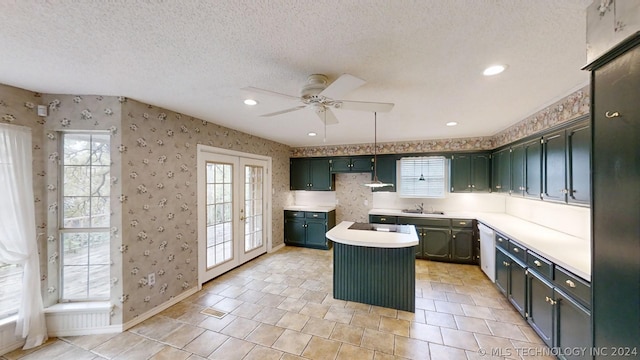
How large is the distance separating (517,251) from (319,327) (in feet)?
7.68

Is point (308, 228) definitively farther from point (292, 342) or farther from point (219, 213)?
point (292, 342)

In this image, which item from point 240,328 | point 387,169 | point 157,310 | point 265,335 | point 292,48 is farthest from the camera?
point 387,169

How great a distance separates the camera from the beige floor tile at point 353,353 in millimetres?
2049

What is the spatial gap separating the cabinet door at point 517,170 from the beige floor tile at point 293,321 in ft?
11.0

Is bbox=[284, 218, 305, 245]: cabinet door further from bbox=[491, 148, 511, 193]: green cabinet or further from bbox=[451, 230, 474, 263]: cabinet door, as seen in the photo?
bbox=[491, 148, 511, 193]: green cabinet

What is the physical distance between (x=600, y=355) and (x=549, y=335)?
1.36 metres

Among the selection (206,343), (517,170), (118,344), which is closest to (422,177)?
(517,170)

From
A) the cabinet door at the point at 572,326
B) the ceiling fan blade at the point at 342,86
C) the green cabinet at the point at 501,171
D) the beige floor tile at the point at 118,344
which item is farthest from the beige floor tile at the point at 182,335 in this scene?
the green cabinet at the point at 501,171

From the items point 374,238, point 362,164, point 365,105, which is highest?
point 365,105

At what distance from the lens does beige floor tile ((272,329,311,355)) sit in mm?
2145

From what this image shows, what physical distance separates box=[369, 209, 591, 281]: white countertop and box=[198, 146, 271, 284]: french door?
3974 millimetres

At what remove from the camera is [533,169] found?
2936mm

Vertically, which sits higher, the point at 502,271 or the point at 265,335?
the point at 502,271

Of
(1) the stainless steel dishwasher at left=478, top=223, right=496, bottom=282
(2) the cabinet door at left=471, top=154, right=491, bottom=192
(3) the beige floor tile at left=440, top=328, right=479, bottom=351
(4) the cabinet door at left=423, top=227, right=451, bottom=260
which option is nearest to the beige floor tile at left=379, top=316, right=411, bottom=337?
(3) the beige floor tile at left=440, top=328, right=479, bottom=351
